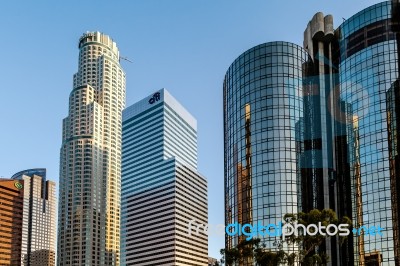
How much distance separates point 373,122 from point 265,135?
2258cm

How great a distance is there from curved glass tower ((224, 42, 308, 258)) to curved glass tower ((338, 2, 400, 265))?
1169 centimetres

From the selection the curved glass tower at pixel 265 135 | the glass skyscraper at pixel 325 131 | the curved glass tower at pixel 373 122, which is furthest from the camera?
Result: the curved glass tower at pixel 265 135

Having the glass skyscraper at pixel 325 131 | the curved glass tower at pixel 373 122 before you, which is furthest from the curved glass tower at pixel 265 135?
the curved glass tower at pixel 373 122

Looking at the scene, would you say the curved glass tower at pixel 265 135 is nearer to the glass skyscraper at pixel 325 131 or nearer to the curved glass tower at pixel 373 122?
the glass skyscraper at pixel 325 131

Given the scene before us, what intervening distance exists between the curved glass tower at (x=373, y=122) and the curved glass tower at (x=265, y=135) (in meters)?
11.7

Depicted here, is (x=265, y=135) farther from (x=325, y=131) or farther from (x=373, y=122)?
(x=373, y=122)

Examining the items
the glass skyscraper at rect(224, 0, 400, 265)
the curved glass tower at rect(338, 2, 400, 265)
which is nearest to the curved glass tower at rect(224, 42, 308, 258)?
the glass skyscraper at rect(224, 0, 400, 265)

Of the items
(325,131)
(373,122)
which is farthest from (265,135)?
(373,122)

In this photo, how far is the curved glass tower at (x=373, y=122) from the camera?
116 metres

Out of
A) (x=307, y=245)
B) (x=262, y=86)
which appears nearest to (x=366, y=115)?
(x=262, y=86)

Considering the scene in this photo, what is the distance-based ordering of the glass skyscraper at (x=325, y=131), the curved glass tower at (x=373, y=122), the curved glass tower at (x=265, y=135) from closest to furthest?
the curved glass tower at (x=373, y=122), the glass skyscraper at (x=325, y=131), the curved glass tower at (x=265, y=135)

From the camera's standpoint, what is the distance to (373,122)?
4761 inches

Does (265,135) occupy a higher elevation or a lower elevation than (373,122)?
higher

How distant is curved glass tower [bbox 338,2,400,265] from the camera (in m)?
116
